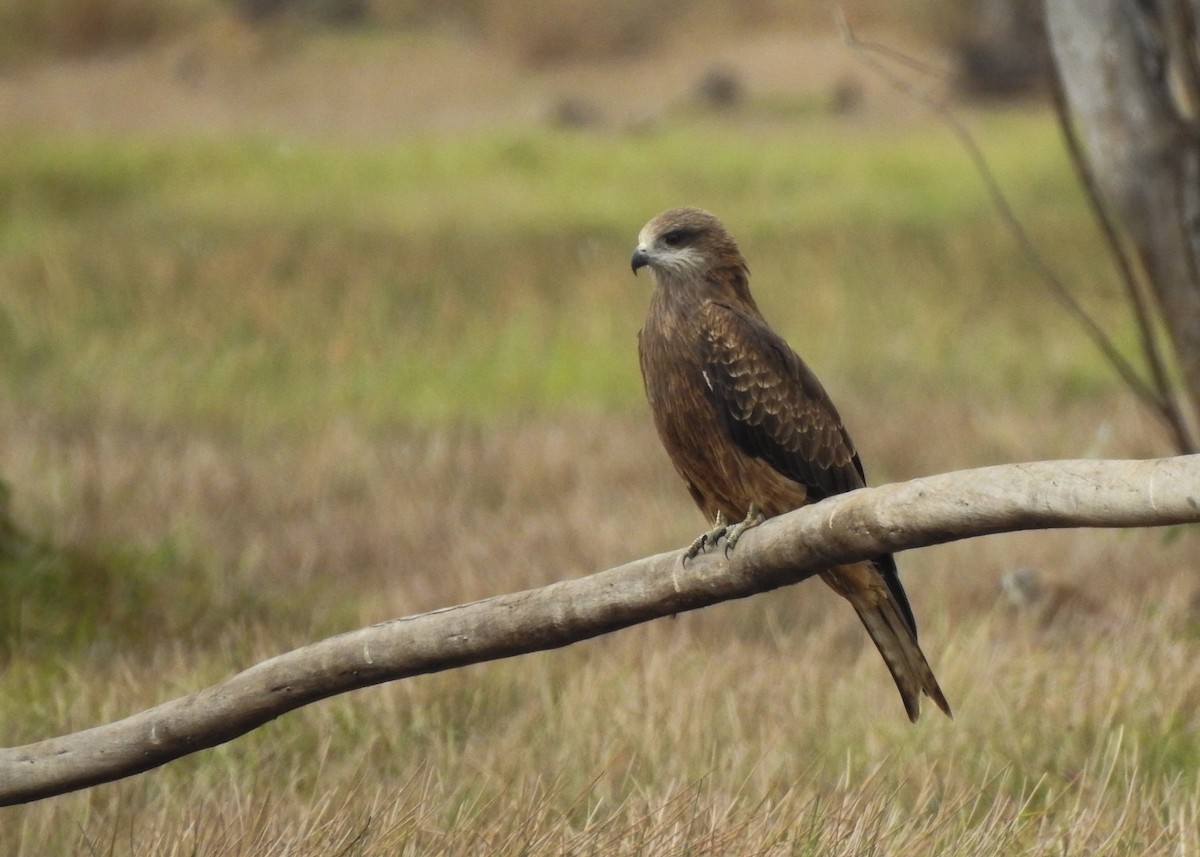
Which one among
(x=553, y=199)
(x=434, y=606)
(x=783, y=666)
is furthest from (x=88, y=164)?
(x=783, y=666)

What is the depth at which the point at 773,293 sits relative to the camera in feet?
39.7

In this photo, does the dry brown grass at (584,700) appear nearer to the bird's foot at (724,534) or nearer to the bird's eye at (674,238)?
the bird's foot at (724,534)

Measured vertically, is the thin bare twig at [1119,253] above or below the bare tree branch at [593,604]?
above

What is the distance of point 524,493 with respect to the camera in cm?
807

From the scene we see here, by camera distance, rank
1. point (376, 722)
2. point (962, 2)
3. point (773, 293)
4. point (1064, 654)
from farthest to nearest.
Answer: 1. point (962, 2)
2. point (773, 293)
3. point (1064, 654)
4. point (376, 722)

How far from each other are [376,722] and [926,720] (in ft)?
4.92

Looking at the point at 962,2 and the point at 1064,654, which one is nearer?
the point at 1064,654

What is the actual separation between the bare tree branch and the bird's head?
120 cm

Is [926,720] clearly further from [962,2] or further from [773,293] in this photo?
[962,2]

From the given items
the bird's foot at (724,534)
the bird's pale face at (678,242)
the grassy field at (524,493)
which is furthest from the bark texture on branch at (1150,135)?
the bird's foot at (724,534)

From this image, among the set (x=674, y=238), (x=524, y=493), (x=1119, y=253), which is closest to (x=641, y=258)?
(x=674, y=238)

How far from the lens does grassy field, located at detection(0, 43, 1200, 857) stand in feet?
12.3

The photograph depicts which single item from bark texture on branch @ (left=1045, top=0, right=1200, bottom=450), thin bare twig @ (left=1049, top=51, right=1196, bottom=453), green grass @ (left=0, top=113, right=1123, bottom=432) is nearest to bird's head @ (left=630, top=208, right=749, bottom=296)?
thin bare twig @ (left=1049, top=51, right=1196, bottom=453)

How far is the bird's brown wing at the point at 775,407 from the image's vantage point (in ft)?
12.2
